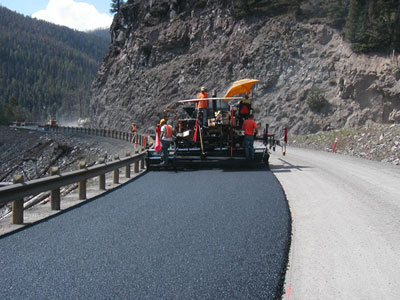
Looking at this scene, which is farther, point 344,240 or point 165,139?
point 165,139

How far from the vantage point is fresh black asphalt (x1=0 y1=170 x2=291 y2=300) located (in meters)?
3.61

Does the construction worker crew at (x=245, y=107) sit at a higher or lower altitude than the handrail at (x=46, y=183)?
higher

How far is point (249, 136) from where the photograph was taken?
13297 millimetres

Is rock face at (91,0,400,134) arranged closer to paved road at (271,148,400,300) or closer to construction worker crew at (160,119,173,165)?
construction worker crew at (160,119,173,165)

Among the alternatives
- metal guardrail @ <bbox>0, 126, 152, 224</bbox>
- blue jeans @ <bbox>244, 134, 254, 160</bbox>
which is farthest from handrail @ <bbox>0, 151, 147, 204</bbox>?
blue jeans @ <bbox>244, 134, 254, 160</bbox>

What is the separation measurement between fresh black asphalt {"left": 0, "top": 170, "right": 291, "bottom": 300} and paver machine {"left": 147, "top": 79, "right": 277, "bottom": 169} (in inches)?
210

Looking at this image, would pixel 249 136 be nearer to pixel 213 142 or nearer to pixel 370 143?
pixel 213 142

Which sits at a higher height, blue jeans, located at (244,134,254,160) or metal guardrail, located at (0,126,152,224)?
blue jeans, located at (244,134,254,160)

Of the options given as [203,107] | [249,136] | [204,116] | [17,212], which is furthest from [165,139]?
[17,212]

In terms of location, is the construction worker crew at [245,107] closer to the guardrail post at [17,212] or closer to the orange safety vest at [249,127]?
the orange safety vest at [249,127]

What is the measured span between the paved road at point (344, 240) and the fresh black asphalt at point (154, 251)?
0.91ft

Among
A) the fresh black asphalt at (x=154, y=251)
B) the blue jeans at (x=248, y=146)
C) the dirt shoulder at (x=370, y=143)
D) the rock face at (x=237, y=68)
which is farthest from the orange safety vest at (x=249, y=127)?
the rock face at (x=237, y=68)

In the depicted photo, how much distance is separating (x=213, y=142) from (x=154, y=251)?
31.2 feet

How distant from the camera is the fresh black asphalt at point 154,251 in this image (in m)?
3.61
